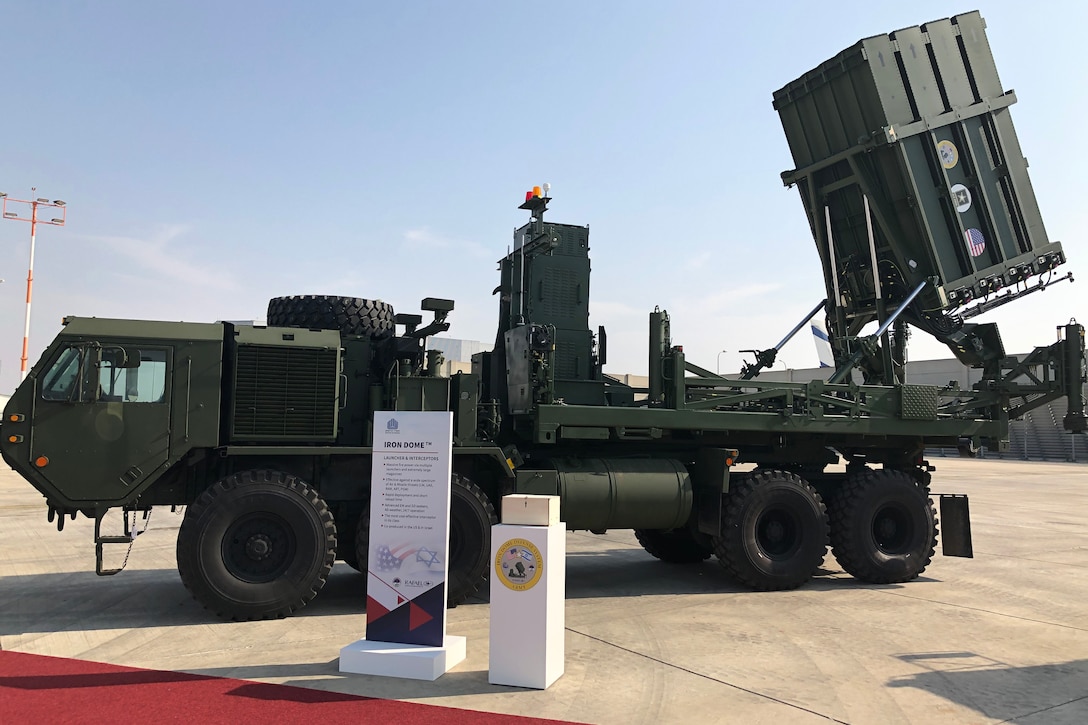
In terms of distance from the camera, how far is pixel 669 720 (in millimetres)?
4922

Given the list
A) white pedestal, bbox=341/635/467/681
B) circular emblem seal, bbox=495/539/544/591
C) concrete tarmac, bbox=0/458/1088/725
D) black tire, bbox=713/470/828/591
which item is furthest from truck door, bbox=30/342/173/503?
black tire, bbox=713/470/828/591

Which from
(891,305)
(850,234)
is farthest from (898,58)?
(891,305)

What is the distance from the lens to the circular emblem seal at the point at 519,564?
562 centimetres

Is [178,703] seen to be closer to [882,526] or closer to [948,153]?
[882,526]

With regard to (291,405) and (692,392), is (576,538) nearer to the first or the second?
(692,392)

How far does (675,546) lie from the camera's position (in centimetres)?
1119

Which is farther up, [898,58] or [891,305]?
[898,58]

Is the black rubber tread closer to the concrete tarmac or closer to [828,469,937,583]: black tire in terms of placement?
the concrete tarmac

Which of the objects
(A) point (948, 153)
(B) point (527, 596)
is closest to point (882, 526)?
(A) point (948, 153)

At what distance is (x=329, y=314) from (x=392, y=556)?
353 cm

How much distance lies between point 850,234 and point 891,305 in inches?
47.5

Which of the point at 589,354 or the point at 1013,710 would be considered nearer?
the point at 1013,710

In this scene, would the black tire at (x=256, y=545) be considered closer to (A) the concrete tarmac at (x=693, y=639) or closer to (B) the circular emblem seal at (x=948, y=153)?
(A) the concrete tarmac at (x=693, y=639)

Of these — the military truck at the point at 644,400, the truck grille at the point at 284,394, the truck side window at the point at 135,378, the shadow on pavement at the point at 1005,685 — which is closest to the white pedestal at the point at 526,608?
the military truck at the point at 644,400
